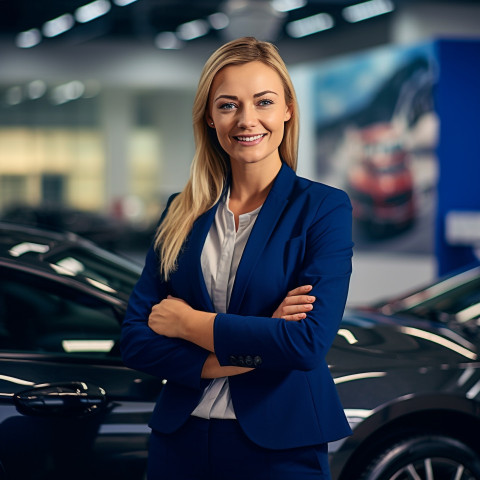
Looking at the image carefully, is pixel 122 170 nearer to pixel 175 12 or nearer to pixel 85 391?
pixel 175 12

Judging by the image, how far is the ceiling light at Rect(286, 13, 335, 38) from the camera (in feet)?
51.0

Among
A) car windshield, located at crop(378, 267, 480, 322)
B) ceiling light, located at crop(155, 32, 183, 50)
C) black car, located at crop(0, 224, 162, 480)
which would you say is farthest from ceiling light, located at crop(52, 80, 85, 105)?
black car, located at crop(0, 224, 162, 480)

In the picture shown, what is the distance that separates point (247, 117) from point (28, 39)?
1597 centimetres

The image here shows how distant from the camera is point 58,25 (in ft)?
50.1

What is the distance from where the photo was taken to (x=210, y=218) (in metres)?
1.69

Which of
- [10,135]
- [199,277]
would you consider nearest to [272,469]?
[199,277]

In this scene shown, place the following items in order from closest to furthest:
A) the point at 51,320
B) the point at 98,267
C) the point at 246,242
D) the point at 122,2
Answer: the point at 246,242
the point at 98,267
the point at 51,320
the point at 122,2

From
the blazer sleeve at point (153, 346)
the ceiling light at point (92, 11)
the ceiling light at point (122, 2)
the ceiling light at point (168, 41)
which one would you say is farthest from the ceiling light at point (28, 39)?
the blazer sleeve at point (153, 346)

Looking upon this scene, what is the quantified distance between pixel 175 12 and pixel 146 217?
18.2 ft

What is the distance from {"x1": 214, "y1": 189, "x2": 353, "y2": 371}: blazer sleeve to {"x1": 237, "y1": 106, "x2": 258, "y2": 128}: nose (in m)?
0.25

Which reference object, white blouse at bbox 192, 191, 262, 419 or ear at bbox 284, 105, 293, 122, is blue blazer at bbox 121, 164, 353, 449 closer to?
white blouse at bbox 192, 191, 262, 419

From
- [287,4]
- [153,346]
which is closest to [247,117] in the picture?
[153,346]

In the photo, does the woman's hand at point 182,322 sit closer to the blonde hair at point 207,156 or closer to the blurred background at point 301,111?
the blonde hair at point 207,156

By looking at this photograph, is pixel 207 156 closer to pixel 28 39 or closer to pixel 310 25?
pixel 310 25
